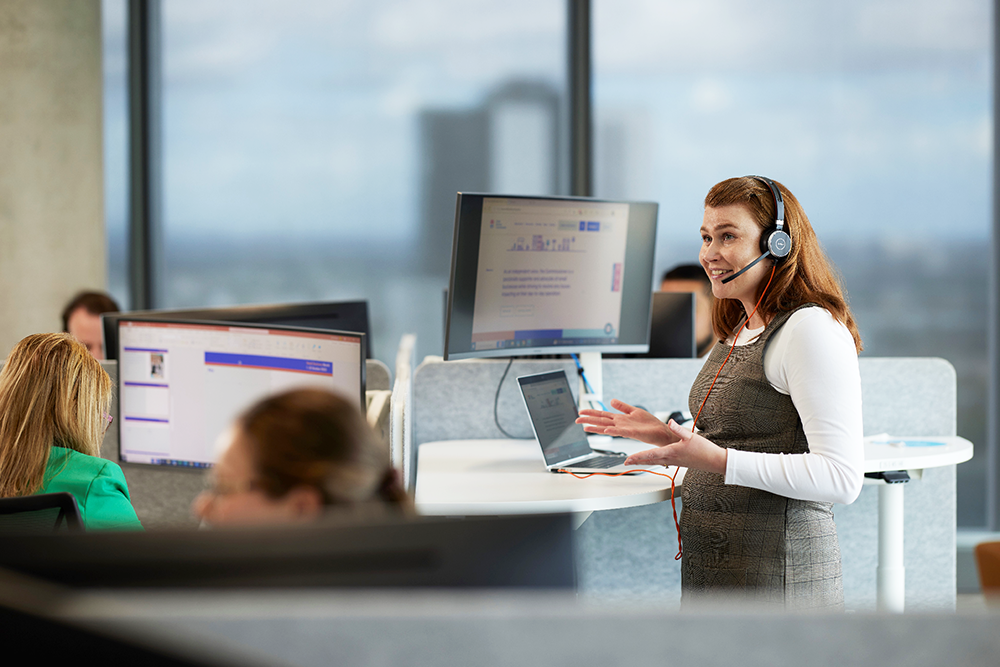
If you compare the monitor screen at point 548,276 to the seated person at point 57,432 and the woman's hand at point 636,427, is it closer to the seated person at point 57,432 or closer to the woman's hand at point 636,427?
the woman's hand at point 636,427

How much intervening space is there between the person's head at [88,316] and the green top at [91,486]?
1.45 meters

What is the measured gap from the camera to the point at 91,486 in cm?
120

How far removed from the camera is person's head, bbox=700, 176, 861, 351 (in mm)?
1348

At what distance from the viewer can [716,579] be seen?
1373mm

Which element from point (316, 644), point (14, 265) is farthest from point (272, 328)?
point (14, 265)

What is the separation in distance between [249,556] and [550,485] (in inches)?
44.5

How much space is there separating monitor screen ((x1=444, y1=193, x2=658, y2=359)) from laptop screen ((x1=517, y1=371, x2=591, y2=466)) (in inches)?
5.4

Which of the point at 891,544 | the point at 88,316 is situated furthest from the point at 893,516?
the point at 88,316

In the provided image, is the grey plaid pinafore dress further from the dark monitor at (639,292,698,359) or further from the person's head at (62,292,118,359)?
the person's head at (62,292,118,359)

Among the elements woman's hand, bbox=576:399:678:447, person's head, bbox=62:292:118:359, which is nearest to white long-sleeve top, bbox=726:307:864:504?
woman's hand, bbox=576:399:678:447

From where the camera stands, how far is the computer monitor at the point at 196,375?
5.07 ft

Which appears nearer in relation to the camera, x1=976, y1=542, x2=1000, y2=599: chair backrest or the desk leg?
x1=976, y1=542, x2=1000, y2=599: chair backrest

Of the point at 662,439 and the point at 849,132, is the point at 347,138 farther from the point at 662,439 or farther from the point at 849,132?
the point at 662,439

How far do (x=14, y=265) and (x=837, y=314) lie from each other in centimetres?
261
